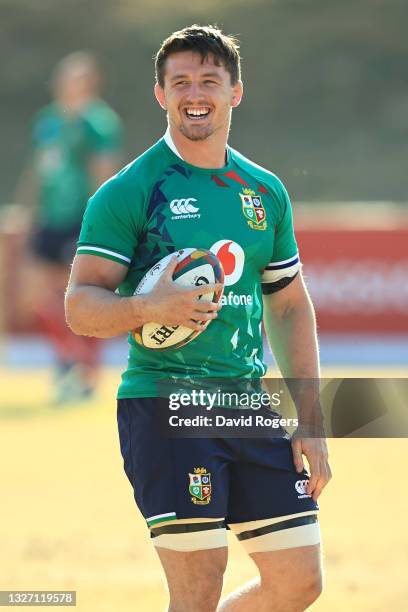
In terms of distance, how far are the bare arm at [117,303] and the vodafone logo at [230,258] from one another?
211 millimetres

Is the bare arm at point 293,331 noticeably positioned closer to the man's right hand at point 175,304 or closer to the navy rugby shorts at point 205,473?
the navy rugby shorts at point 205,473

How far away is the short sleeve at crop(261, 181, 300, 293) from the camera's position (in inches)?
197

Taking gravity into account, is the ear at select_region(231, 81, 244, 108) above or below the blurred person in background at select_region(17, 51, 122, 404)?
below

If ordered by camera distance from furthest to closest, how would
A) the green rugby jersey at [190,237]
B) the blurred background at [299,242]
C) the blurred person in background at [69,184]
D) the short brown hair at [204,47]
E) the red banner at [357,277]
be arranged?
the red banner at [357,277] < the blurred person in background at [69,184] < the blurred background at [299,242] < the short brown hair at [204,47] < the green rugby jersey at [190,237]

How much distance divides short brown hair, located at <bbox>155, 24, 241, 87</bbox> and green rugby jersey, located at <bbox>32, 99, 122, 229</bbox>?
8.50m

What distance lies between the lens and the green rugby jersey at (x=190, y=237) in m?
4.69

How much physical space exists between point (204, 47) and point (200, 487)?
157 centimetres

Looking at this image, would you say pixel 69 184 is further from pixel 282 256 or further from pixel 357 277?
pixel 282 256

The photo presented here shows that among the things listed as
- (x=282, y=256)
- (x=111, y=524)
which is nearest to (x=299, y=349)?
(x=282, y=256)

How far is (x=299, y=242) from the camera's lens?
17.5 m

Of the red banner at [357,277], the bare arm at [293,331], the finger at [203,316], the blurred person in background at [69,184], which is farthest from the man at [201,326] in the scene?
the red banner at [357,277]

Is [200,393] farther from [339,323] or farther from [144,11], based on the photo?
[144,11]

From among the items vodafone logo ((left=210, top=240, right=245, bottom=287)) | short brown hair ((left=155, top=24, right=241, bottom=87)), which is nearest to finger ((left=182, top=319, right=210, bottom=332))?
vodafone logo ((left=210, top=240, right=245, bottom=287))

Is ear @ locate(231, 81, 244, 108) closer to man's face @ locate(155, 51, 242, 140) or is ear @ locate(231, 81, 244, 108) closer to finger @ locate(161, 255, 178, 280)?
man's face @ locate(155, 51, 242, 140)
